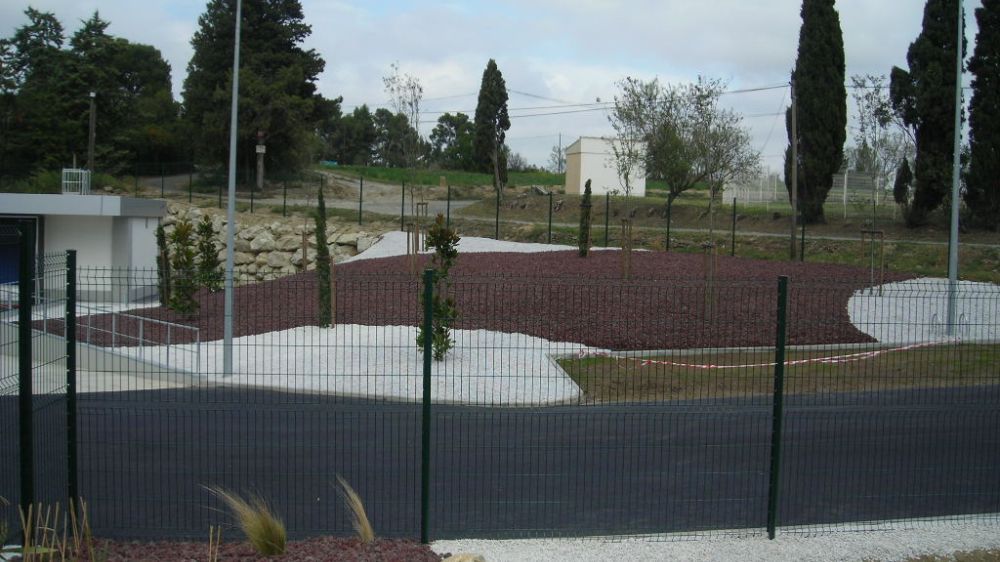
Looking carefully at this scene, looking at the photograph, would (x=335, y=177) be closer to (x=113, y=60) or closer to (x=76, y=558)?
(x=113, y=60)

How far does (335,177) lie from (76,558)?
46406 mm

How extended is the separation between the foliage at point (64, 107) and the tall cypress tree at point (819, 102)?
35.1m

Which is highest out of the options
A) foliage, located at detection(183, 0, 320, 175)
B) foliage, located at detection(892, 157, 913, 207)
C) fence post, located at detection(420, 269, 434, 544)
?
foliage, located at detection(183, 0, 320, 175)

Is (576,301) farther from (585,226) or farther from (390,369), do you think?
(585,226)

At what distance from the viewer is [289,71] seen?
44.9 metres

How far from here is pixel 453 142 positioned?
8644 centimetres

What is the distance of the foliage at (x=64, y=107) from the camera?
1853 inches

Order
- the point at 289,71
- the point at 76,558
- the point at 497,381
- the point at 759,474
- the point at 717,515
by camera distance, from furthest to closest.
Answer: the point at 289,71, the point at 497,381, the point at 759,474, the point at 717,515, the point at 76,558

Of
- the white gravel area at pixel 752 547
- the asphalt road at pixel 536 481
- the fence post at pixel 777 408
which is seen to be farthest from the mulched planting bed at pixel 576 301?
the white gravel area at pixel 752 547

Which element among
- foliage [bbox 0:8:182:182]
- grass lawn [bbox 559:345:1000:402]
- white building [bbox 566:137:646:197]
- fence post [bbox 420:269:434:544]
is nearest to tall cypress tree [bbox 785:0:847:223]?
white building [bbox 566:137:646:197]

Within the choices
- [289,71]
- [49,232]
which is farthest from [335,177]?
[49,232]

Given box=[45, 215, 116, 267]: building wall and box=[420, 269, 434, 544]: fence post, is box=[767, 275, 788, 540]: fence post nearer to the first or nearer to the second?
box=[420, 269, 434, 544]: fence post

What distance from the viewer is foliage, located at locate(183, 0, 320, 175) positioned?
1687 inches

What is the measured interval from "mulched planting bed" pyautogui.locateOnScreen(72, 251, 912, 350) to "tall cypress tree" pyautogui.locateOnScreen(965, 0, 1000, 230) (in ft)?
26.0
